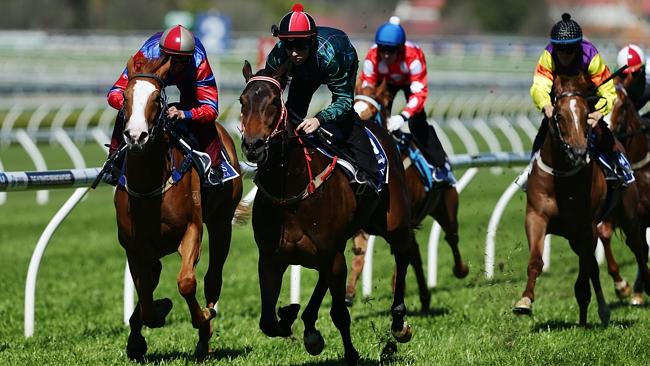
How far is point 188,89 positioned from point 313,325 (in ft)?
4.91

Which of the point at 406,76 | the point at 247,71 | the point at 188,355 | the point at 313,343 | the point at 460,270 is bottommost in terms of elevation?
the point at 188,355

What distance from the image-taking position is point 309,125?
19.5 ft

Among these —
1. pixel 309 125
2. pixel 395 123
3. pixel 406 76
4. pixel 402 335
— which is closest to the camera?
pixel 309 125

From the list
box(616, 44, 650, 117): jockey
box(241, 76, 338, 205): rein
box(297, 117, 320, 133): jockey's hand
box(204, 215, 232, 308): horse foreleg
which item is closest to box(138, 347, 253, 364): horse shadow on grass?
box(204, 215, 232, 308): horse foreleg

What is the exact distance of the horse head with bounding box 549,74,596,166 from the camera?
7398 millimetres

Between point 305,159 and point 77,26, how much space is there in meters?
45.9

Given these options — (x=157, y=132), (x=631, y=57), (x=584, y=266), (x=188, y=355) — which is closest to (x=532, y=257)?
(x=584, y=266)

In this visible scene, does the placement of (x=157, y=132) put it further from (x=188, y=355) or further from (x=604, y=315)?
(x=604, y=315)

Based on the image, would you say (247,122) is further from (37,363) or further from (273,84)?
(37,363)

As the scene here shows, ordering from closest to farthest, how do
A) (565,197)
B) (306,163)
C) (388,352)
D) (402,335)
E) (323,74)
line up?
(306,163) → (323,74) → (388,352) → (402,335) → (565,197)

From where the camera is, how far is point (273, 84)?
5719mm

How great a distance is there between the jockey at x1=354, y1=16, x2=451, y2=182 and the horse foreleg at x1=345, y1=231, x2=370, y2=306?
0.73 m

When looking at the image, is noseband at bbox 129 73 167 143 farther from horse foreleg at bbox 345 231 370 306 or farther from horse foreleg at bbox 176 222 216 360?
horse foreleg at bbox 345 231 370 306

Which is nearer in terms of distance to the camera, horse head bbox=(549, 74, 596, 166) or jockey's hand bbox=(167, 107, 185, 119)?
jockey's hand bbox=(167, 107, 185, 119)
